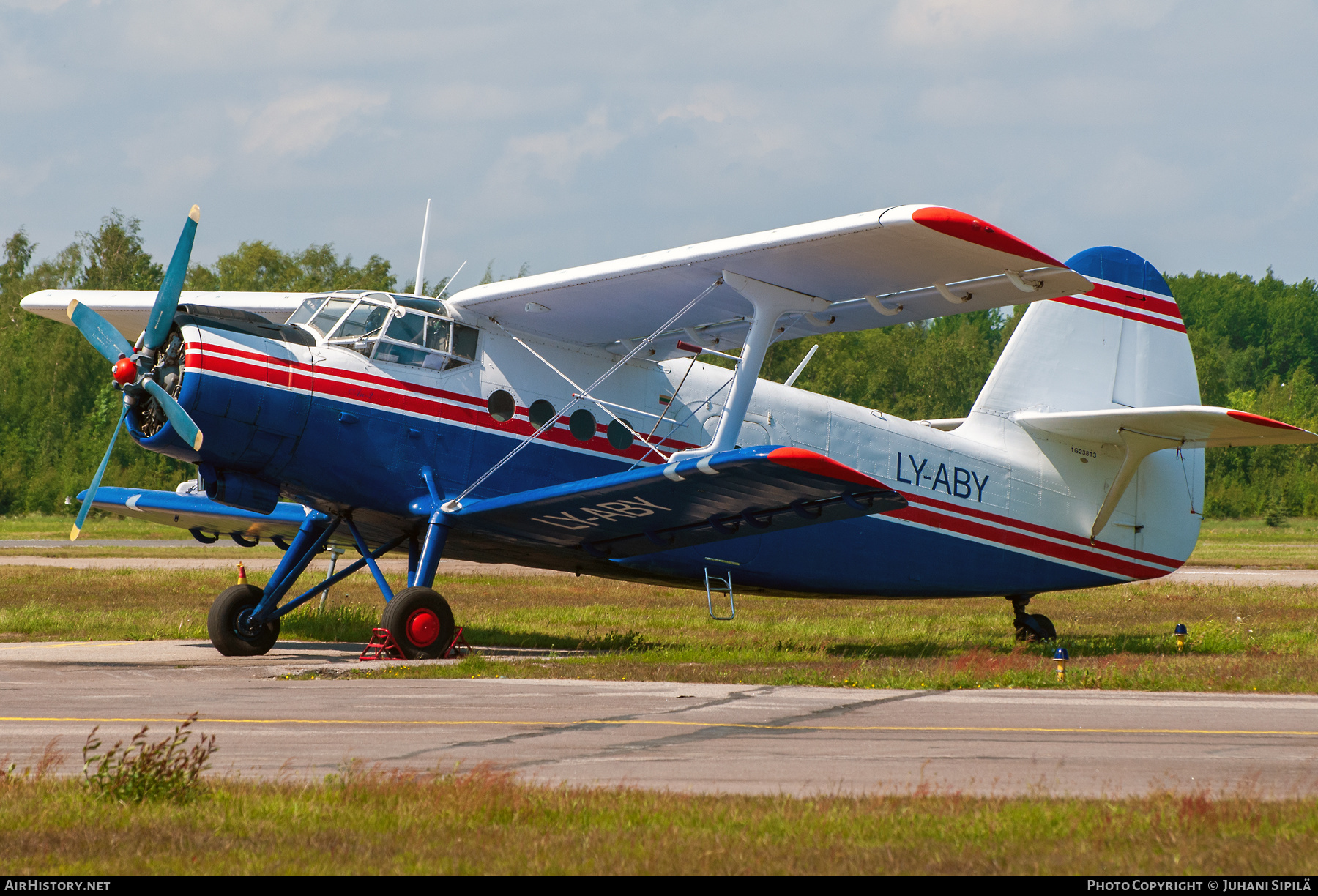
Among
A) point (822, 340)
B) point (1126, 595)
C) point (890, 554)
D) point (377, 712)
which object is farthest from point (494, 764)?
point (822, 340)

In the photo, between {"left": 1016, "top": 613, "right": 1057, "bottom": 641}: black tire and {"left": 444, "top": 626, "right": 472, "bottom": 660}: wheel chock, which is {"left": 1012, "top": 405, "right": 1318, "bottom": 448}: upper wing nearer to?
{"left": 1016, "top": 613, "right": 1057, "bottom": 641}: black tire

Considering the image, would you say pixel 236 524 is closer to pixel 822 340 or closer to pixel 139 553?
pixel 139 553

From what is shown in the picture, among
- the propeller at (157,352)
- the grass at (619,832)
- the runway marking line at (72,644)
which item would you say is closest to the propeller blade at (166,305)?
the propeller at (157,352)

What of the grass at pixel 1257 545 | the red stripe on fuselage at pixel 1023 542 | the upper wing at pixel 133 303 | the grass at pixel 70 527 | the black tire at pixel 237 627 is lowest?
the grass at pixel 70 527

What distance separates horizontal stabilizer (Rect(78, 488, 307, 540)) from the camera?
637 inches

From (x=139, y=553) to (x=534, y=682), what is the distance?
29.4 meters

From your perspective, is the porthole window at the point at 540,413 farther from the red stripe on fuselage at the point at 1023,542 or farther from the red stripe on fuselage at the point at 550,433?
the red stripe on fuselage at the point at 1023,542

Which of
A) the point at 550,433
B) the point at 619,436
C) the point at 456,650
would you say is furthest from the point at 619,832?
the point at 619,436

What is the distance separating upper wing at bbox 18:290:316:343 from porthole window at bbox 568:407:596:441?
3648 mm

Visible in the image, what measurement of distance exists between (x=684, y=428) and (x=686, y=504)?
Answer: 7.04 ft

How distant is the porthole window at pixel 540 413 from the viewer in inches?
516

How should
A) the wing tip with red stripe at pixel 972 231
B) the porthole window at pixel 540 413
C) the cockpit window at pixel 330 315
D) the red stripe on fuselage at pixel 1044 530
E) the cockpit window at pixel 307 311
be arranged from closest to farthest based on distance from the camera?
the wing tip with red stripe at pixel 972 231, the cockpit window at pixel 330 315, the cockpit window at pixel 307 311, the porthole window at pixel 540 413, the red stripe on fuselage at pixel 1044 530

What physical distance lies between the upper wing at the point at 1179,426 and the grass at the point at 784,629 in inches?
93.3

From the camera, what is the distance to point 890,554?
14.9m
